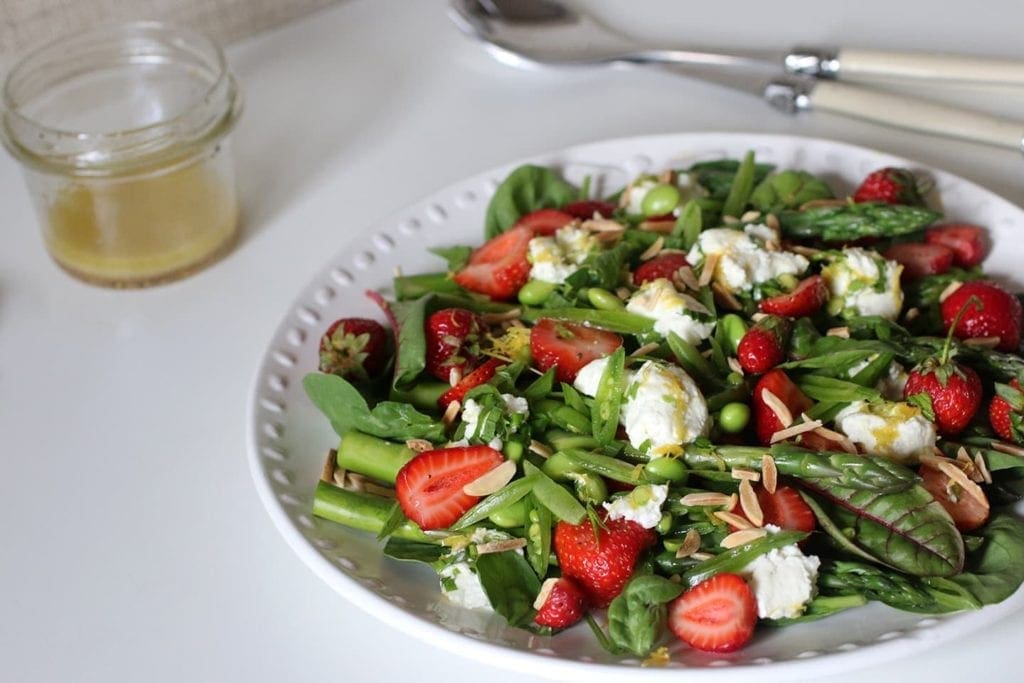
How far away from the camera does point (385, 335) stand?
1885mm

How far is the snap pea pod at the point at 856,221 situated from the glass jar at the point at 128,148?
3.42ft

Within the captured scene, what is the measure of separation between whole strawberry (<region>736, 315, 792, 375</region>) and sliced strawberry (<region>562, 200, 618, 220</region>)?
1.43 ft

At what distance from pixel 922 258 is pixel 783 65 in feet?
2.57

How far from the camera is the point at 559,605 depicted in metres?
1.45

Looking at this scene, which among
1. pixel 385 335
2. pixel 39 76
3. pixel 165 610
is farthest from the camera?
pixel 39 76

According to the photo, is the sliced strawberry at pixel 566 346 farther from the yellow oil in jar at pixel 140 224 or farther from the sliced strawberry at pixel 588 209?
the yellow oil in jar at pixel 140 224

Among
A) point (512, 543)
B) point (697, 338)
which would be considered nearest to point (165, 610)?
point (512, 543)

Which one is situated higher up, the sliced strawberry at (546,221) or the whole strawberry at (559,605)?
the sliced strawberry at (546,221)

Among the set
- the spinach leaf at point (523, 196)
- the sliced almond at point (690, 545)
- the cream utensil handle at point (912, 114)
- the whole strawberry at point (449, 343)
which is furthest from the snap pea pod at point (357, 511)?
the cream utensil handle at point (912, 114)

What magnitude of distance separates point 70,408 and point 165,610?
1.66 feet

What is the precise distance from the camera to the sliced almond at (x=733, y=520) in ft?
4.81

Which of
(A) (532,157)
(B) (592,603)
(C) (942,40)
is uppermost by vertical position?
(C) (942,40)

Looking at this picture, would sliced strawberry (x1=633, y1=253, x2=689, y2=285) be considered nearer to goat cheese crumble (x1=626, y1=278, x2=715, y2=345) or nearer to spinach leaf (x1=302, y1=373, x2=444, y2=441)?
goat cheese crumble (x1=626, y1=278, x2=715, y2=345)

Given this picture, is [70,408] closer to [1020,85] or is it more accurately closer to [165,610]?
[165,610]
